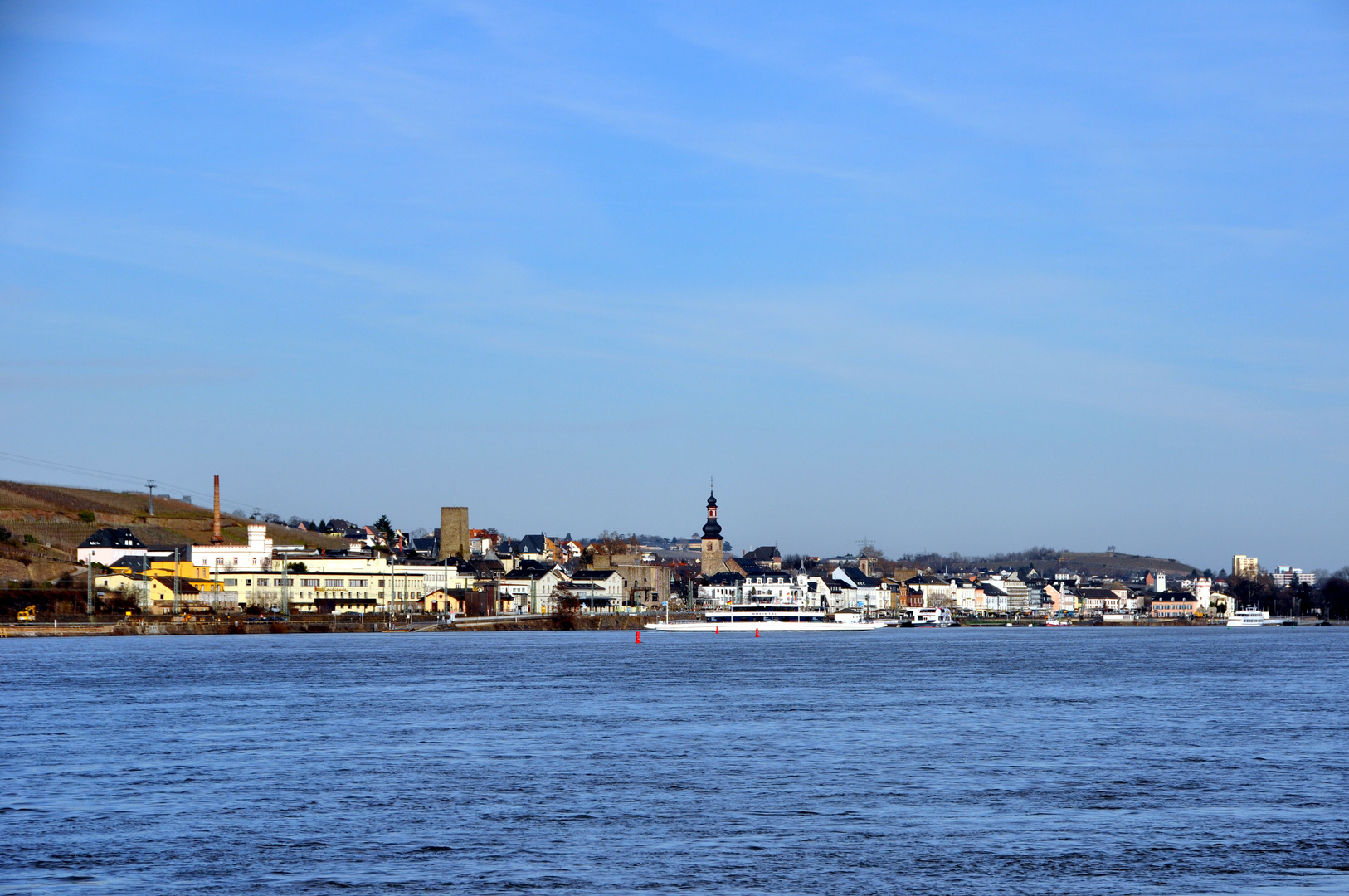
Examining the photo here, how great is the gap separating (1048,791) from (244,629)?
368 ft

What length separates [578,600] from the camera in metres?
164

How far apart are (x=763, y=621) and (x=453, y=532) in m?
59.7

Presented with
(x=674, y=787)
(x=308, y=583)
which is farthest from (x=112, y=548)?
(x=674, y=787)

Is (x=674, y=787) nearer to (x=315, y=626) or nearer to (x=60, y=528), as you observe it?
(x=315, y=626)

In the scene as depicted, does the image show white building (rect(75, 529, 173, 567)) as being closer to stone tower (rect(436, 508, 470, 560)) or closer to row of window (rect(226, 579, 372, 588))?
row of window (rect(226, 579, 372, 588))

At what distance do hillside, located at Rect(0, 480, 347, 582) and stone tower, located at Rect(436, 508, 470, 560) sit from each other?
1828cm

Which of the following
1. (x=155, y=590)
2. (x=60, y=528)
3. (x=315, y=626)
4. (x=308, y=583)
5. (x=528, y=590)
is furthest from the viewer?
(x=528, y=590)

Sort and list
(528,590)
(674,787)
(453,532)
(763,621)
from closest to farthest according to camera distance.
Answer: (674,787) < (763,621) < (528,590) < (453,532)

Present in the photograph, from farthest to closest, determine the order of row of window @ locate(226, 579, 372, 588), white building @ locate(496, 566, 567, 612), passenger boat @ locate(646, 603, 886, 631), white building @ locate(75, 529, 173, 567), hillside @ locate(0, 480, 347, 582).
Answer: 1. white building @ locate(496, 566, 567, 612)
2. white building @ locate(75, 529, 173, 567)
3. passenger boat @ locate(646, 603, 886, 631)
4. row of window @ locate(226, 579, 372, 588)
5. hillside @ locate(0, 480, 347, 582)

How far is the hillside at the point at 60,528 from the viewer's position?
144 meters

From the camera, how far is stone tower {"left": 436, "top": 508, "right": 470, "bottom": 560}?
196 m

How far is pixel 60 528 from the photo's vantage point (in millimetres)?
169625

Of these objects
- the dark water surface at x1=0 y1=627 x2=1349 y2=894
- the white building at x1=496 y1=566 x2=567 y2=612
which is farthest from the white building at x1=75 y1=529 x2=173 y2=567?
the dark water surface at x1=0 y1=627 x2=1349 y2=894

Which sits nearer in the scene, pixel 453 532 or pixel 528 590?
pixel 528 590
